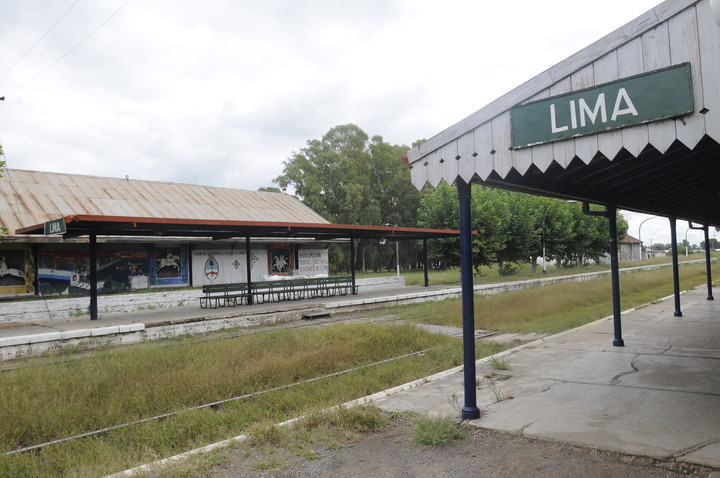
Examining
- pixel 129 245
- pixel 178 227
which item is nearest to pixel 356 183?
pixel 129 245

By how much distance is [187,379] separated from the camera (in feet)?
23.0

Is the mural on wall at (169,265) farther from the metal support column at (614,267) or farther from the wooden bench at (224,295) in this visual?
the metal support column at (614,267)

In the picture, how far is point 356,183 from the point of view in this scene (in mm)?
50781

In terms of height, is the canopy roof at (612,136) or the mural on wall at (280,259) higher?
the canopy roof at (612,136)

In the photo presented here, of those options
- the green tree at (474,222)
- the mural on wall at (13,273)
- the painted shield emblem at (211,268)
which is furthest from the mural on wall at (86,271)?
the green tree at (474,222)

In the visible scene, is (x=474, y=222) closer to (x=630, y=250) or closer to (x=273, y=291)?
(x=273, y=291)

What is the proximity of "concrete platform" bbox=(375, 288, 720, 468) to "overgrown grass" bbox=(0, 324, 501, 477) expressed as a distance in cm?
114

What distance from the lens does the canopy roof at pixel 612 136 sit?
129 inches

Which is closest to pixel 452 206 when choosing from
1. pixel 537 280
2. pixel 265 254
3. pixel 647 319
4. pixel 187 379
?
pixel 537 280

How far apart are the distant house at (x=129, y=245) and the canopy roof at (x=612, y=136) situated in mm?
18826

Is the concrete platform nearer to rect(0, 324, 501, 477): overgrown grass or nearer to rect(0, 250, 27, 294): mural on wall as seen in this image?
rect(0, 324, 501, 477): overgrown grass

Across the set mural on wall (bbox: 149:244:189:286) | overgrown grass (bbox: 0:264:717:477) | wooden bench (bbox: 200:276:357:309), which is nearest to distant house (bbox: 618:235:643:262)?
wooden bench (bbox: 200:276:357:309)

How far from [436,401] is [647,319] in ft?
28.1

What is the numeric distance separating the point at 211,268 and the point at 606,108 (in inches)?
1012
